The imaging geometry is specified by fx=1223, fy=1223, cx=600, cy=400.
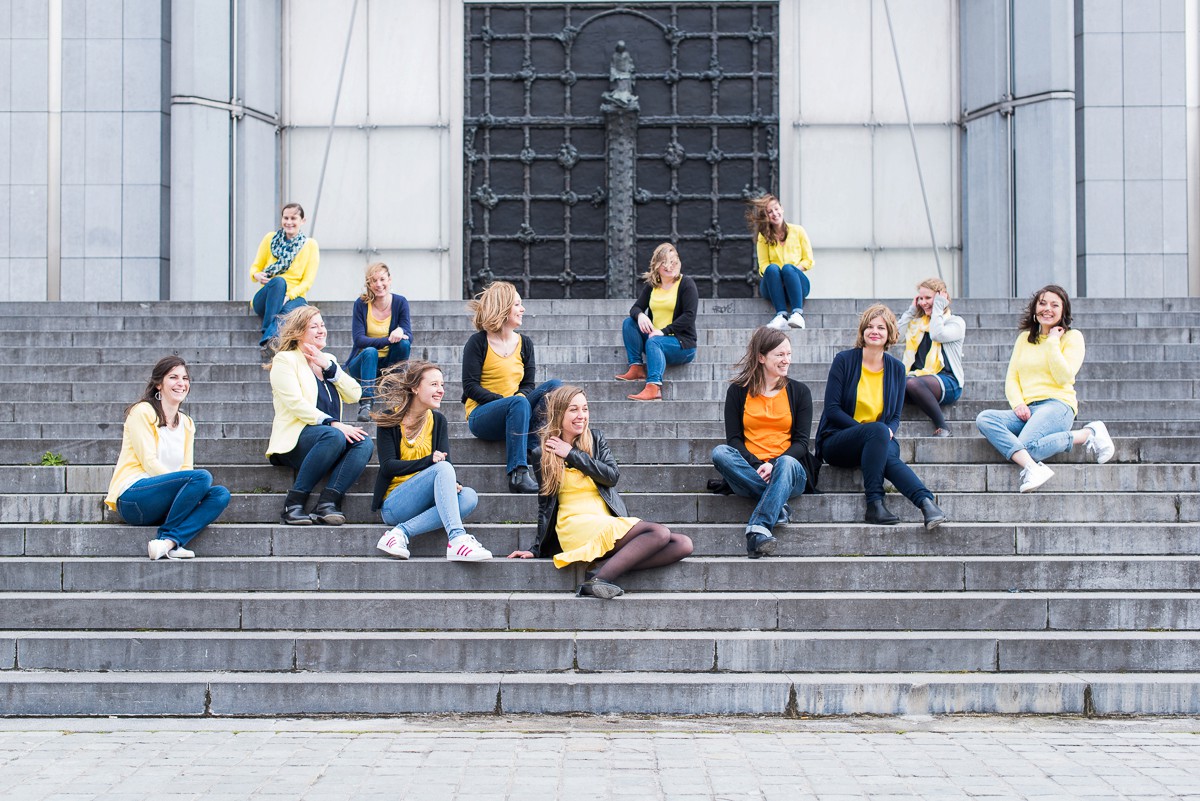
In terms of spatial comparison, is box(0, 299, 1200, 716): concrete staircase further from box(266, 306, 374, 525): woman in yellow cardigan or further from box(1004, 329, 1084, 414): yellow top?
box(1004, 329, 1084, 414): yellow top

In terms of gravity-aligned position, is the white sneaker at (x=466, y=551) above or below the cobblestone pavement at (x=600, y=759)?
above

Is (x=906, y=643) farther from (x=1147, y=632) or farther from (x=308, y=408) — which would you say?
(x=308, y=408)

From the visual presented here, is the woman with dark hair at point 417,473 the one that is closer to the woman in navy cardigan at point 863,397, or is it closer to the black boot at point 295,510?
the black boot at point 295,510

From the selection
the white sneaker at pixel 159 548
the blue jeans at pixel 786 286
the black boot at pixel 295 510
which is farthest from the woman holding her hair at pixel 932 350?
the white sneaker at pixel 159 548

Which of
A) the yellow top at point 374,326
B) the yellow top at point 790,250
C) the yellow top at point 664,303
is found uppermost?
the yellow top at point 790,250

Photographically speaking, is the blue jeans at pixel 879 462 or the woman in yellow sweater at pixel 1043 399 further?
the woman in yellow sweater at pixel 1043 399

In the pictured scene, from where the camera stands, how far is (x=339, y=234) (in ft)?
57.1

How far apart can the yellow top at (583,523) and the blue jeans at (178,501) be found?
2.08 metres

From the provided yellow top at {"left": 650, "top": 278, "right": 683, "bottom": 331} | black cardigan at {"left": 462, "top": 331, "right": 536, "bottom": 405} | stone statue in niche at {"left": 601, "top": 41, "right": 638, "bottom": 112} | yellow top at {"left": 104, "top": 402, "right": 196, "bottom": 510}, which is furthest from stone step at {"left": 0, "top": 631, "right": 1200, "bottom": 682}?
stone statue in niche at {"left": 601, "top": 41, "right": 638, "bottom": 112}

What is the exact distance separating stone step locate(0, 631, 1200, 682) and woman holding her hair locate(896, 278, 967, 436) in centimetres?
264

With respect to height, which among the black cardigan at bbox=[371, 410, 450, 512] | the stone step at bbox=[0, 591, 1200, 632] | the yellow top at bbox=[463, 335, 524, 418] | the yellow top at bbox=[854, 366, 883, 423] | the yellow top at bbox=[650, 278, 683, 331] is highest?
the yellow top at bbox=[650, 278, 683, 331]

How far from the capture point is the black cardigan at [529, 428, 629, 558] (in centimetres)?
701

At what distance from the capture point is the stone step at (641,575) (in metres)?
7.01

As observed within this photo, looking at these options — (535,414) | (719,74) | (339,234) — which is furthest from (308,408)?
(719,74)
